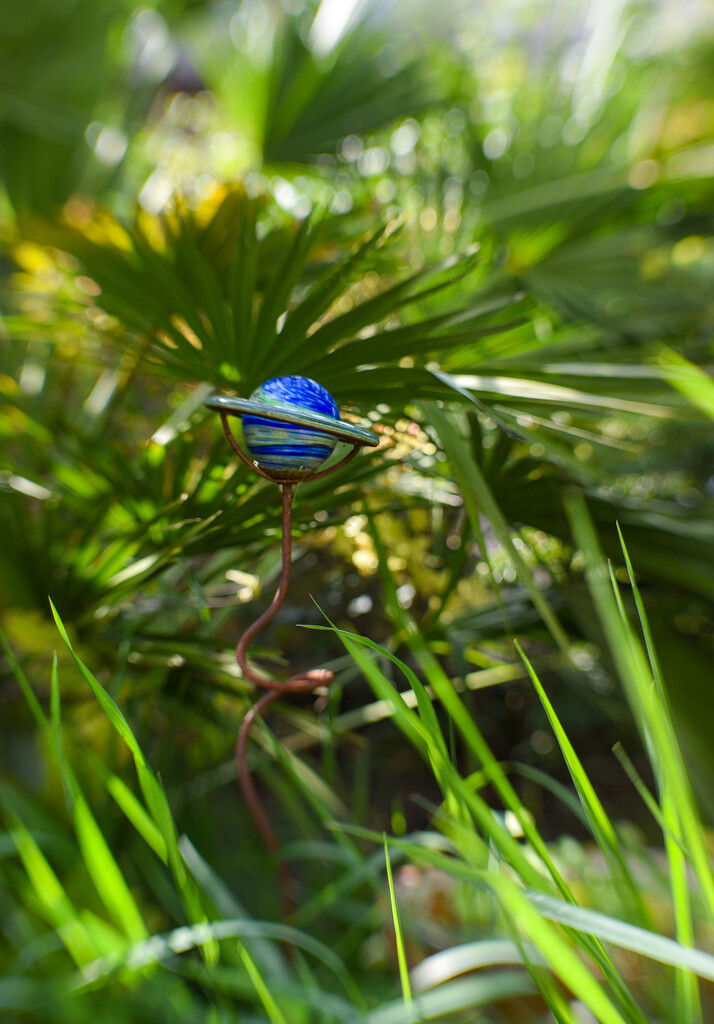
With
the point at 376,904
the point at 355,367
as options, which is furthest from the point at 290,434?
the point at 376,904

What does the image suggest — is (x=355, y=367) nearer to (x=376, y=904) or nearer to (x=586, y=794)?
(x=586, y=794)

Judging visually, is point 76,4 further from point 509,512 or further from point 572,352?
point 509,512

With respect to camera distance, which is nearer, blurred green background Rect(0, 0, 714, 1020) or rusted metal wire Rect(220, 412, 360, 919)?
rusted metal wire Rect(220, 412, 360, 919)

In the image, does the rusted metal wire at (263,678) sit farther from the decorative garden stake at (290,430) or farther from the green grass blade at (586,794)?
the green grass blade at (586,794)

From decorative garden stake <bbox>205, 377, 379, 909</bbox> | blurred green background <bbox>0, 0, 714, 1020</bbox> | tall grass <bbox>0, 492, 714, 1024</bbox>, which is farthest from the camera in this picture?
blurred green background <bbox>0, 0, 714, 1020</bbox>

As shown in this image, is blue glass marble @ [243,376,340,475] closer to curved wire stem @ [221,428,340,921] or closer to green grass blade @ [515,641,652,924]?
curved wire stem @ [221,428,340,921]

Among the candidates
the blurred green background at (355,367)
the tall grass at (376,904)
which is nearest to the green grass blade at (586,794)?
the tall grass at (376,904)

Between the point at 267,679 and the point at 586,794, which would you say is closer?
the point at 586,794

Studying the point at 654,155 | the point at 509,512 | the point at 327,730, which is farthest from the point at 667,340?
the point at 327,730

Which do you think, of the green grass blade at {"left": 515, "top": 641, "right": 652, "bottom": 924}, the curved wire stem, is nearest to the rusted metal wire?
the curved wire stem
